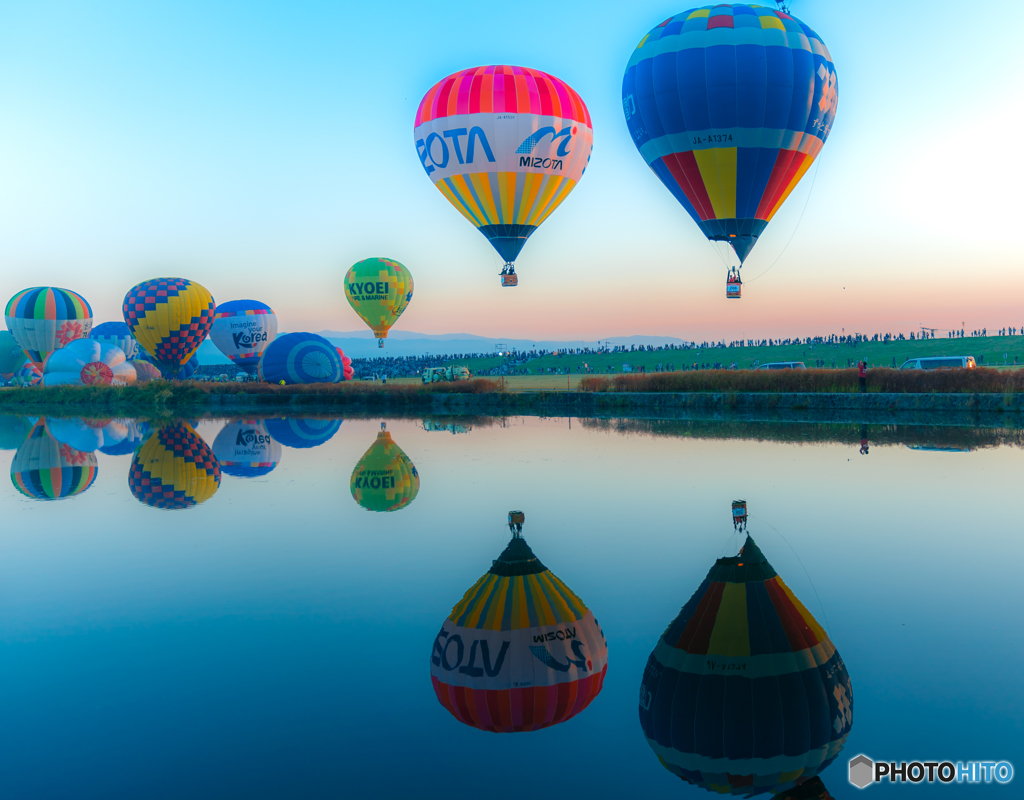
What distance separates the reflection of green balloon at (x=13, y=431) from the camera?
2261 centimetres

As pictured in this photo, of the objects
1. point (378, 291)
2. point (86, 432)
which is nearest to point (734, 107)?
point (86, 432)

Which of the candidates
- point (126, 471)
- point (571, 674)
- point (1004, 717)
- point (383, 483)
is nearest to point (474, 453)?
point (383, 483)

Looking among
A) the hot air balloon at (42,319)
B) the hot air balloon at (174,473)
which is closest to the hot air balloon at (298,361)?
the hot air balloon at (174,473)

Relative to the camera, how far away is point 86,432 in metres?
25.9

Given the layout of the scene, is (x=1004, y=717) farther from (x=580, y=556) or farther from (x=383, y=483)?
(x=383, y=483)

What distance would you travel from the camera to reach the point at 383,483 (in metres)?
14.1

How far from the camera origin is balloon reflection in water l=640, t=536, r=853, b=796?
4.75 metres

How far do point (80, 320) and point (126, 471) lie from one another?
39991 mm

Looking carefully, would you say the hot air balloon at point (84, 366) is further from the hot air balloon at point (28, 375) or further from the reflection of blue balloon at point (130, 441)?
the reflection of blue balloon at point (130, 441)

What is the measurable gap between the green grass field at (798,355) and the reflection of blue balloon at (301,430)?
27.2 meters

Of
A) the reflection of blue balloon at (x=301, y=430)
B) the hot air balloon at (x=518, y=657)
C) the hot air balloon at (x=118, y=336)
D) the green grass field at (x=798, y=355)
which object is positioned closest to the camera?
the hot air balloon at (x=518, y=657)

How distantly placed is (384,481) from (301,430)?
36.4 ft


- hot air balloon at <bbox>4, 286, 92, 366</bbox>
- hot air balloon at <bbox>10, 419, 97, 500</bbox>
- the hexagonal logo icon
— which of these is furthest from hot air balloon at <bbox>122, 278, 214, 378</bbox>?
the hexagonal logo icon

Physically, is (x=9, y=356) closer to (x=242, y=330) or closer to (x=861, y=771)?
(x=242, y=330)
